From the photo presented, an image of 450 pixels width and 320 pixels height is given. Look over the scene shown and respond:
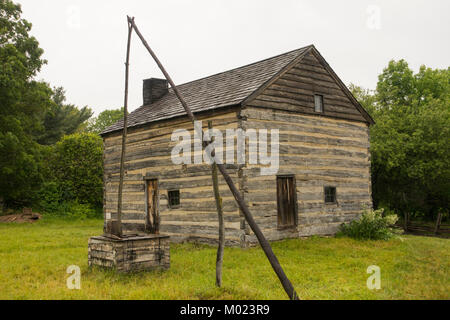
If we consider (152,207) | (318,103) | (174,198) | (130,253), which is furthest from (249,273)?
(318,103)

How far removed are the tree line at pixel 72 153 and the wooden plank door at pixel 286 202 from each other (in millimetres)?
12897

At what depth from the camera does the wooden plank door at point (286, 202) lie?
13.6 meters

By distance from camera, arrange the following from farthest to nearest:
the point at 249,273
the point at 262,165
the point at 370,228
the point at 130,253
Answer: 1. the point at 370,228
2. the point at 262,165
3. the point at 249,273
4. the point at 130,253

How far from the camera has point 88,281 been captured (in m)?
8.12

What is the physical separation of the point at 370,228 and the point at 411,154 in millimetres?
13269

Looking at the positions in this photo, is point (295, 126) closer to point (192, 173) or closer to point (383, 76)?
point (192, 173)

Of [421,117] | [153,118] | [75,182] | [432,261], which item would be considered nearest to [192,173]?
[153,118]

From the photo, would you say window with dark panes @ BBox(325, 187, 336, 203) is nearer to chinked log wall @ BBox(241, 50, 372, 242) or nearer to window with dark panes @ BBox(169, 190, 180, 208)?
chinked log wall @ BBox(241, 50, 372, 242)

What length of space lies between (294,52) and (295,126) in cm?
307

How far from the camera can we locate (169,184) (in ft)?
49.0

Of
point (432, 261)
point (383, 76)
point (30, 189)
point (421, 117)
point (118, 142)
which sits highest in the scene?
point (383, 76)

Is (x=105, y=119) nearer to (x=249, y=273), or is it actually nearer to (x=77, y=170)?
(x=77, y=170)

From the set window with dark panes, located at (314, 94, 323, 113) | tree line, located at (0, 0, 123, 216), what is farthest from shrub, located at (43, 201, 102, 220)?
window with dark panes, located at (314, 94, 323, 113)

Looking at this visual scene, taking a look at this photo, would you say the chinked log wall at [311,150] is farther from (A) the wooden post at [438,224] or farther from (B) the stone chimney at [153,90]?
(A) the wooden post at [438,224]
